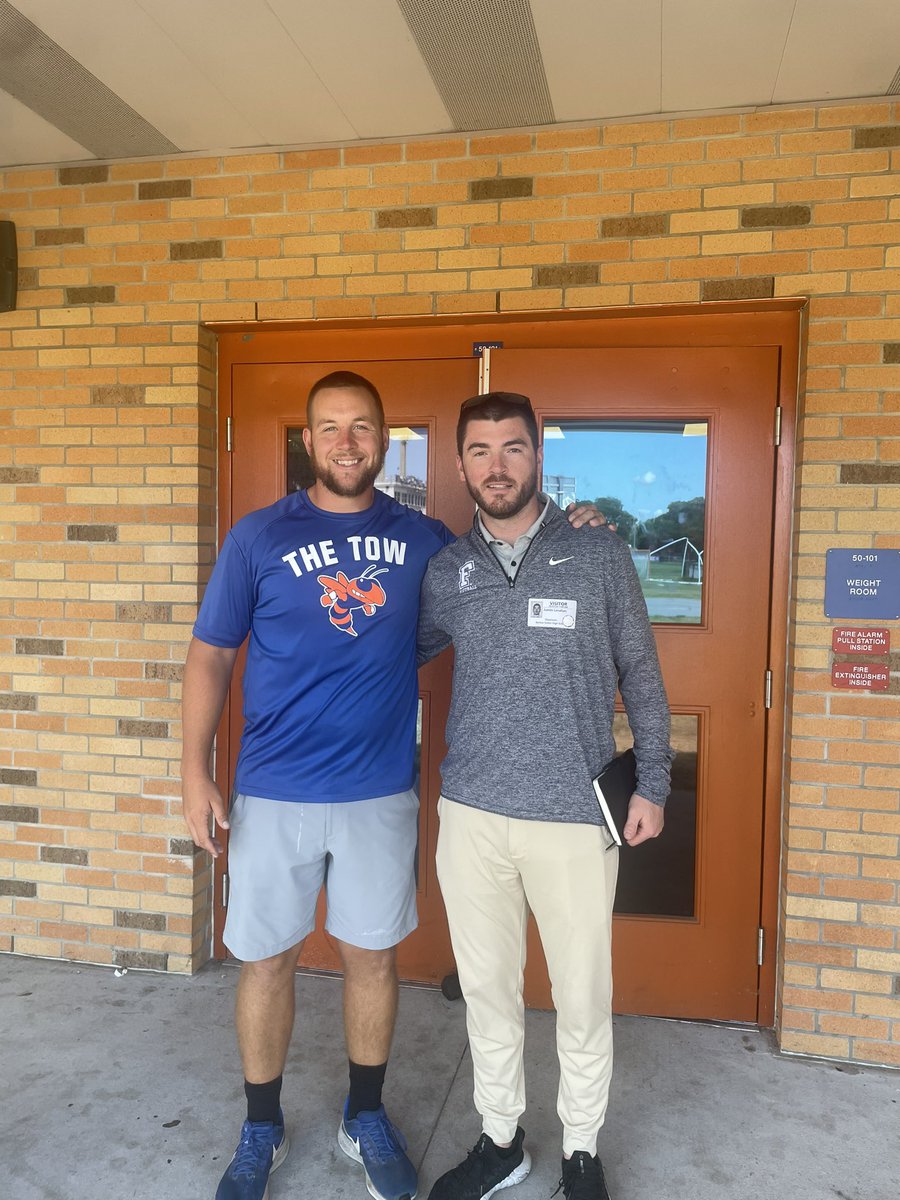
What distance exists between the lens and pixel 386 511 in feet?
7.57

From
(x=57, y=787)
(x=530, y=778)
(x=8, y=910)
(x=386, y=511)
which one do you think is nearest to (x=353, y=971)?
(x=530, y=778)

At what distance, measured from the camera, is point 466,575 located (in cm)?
211

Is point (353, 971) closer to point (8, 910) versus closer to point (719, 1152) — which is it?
point (719, 1152)

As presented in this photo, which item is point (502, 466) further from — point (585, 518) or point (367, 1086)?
point (367, 1086)

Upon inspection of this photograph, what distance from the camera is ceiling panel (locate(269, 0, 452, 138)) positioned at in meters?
2.20

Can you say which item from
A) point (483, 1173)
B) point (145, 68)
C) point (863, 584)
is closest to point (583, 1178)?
point (483, 1173)

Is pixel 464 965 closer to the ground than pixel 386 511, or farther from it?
closer to the ground

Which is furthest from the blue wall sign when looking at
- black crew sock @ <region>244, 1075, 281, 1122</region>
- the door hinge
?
black crew sock @ <region>244, 1075, 281, 1122</region>

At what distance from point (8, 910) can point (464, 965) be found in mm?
2157

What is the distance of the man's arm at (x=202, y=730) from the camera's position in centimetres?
215

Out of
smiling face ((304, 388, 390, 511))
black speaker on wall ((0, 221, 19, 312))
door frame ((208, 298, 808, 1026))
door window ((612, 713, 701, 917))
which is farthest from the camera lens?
black speaker on wall ((0, 221, 19, 312))

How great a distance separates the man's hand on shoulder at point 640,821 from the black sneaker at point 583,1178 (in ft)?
2.52

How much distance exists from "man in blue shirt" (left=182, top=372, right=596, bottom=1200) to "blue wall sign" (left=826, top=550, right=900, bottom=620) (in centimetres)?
133

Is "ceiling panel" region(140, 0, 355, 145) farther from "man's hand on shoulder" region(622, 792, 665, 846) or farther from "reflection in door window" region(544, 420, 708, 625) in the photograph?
"man's hand on shoulder" region(622, 792, 665, 846)
